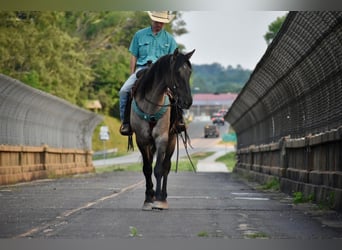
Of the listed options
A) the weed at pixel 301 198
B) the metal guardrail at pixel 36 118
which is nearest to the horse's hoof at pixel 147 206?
the weed at pixel 301 198

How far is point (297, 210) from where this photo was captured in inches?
557

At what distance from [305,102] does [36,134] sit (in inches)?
450

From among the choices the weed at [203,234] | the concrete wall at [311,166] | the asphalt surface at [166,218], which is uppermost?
the concrete wall at [311,166]

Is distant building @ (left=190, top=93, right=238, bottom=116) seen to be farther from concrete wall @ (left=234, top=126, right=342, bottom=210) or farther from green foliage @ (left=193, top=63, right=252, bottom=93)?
concrete wall @ (left=234, top=126, right=342, bottom=210)

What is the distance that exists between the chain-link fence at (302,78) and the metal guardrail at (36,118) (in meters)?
4.75

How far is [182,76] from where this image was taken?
1295cm

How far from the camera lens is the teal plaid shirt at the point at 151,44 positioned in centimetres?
1398

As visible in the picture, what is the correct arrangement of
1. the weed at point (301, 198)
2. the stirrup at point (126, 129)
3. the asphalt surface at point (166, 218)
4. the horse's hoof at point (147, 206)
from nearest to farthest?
the asphalt surface at point (166, 218) → the horse's hoof at point (147, 206) → the stirrup at point (126, 129) → the weed at point (301, 198)

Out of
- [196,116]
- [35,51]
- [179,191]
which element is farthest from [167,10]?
[196,116]

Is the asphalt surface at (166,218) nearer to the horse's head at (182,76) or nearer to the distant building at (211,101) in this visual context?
the horse's head at (182,76)

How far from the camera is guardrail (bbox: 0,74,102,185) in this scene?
938 inches

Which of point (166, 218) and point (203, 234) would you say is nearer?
point (203, 234)

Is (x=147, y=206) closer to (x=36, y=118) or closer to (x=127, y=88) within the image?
Answer: (x=127, y=88)

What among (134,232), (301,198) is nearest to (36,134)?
(301,198)
